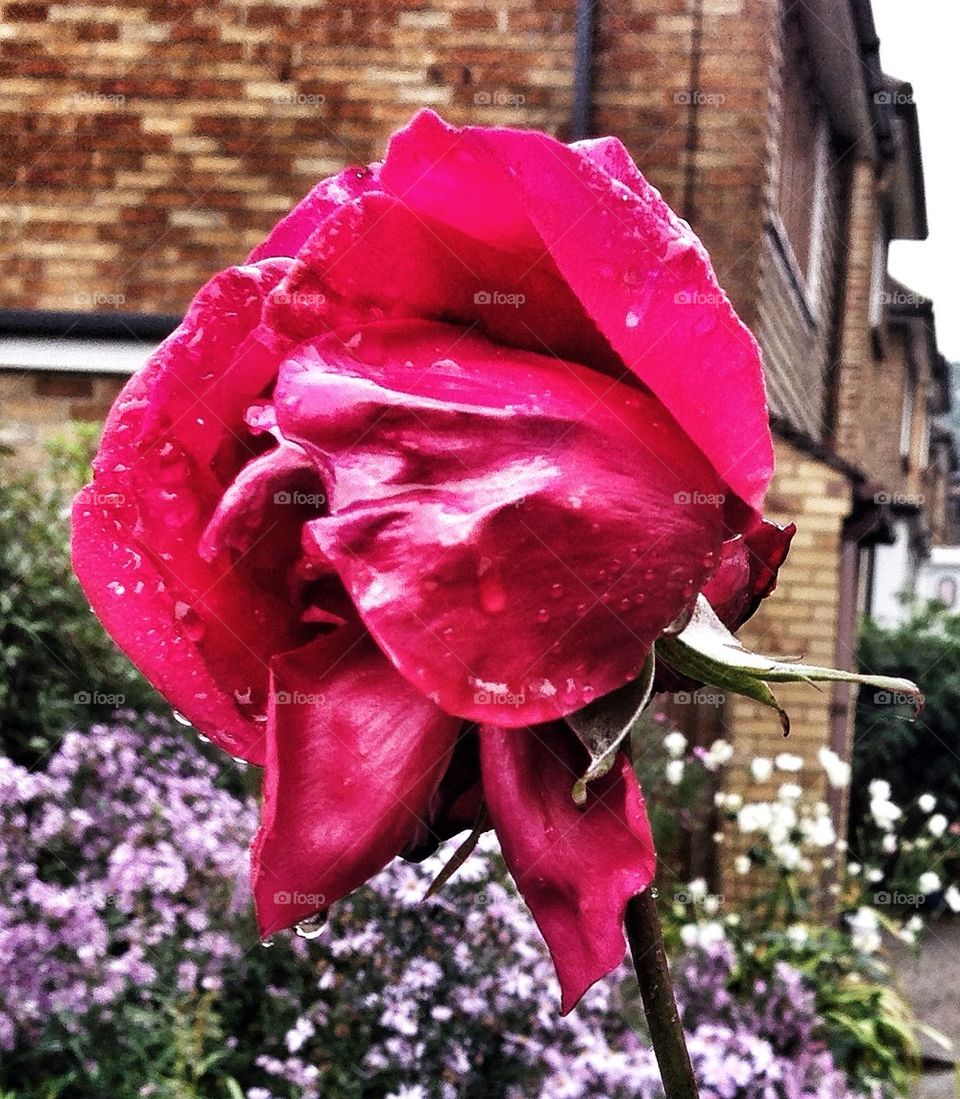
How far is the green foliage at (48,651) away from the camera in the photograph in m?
3.91

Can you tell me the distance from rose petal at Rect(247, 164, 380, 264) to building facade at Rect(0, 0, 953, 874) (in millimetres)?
4784

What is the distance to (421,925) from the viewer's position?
262cm

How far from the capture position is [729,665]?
1.10 ft

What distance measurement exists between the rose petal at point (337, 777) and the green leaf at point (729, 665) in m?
0.07

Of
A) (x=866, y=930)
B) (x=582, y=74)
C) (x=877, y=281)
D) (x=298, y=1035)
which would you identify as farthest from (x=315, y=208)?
→ (x=877, y=281)

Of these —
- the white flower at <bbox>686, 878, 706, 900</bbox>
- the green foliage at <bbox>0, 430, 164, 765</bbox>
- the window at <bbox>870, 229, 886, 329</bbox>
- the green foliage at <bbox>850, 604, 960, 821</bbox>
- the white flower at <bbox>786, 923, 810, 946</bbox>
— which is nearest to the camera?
the green foliage at <bbox>0, 430, 164, 765</bbox>

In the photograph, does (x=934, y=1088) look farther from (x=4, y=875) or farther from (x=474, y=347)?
(x=474, y=347)

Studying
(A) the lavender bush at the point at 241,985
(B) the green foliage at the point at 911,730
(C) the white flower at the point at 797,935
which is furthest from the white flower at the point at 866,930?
(B) the green foliage at the point at 911,730

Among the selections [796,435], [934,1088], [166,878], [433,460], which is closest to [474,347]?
[433,460]

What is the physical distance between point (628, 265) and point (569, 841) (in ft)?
0.45

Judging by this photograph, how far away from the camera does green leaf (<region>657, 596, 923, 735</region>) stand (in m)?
0.33

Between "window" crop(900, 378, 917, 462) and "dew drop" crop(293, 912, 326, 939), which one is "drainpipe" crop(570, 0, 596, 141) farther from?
"window" crop(900, 378, 917, 462)

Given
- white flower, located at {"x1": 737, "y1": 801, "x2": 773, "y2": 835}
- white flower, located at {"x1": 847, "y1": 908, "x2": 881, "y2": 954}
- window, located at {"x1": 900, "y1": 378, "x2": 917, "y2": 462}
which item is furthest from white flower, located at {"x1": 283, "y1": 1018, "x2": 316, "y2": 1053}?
window, located at {"x1": 900, "y1": 378, "x2": 917, "y2": 462}

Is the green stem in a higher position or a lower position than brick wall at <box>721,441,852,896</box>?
higher
